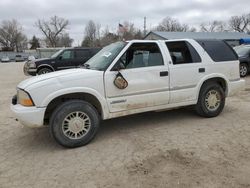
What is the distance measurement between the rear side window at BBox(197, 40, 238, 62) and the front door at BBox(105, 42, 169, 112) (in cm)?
125

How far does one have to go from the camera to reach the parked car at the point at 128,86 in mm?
4352

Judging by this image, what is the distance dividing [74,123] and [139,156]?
1241 millimetres

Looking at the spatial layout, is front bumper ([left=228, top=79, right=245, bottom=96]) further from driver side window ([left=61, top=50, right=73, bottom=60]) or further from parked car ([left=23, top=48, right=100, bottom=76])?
driver side window ([left=61, top=50, right=73, bottom=60])

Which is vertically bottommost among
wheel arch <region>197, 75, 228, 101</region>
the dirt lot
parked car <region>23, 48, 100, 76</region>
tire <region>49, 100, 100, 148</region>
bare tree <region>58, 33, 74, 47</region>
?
the dirt lot

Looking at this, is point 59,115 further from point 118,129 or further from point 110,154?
point 118,129

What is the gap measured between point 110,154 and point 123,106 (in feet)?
3.28

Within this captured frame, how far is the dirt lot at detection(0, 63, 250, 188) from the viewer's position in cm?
341

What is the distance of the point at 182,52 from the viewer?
18.4 feet

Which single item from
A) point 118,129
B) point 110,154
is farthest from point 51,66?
point 110,154

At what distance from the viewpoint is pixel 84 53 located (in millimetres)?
14984

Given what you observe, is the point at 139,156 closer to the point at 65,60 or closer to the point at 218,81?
the point at 218,81

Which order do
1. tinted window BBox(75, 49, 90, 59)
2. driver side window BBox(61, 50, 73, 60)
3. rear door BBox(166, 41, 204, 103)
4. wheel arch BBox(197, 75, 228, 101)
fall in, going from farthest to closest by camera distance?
tinted window BBox(75, 49, 90, 59)
driver side window BBox(61, 50, 73, 60)
wheel arch BBox(197, 75, 228, 101)
rear door BBox(166, 41, 204, 103)

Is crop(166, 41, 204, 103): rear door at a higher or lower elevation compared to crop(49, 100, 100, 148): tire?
higher

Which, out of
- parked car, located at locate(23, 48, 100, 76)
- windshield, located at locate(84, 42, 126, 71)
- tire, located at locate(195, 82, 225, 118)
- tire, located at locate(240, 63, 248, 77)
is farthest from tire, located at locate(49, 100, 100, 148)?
tire, located at locate(240, 63, 248, 77)
